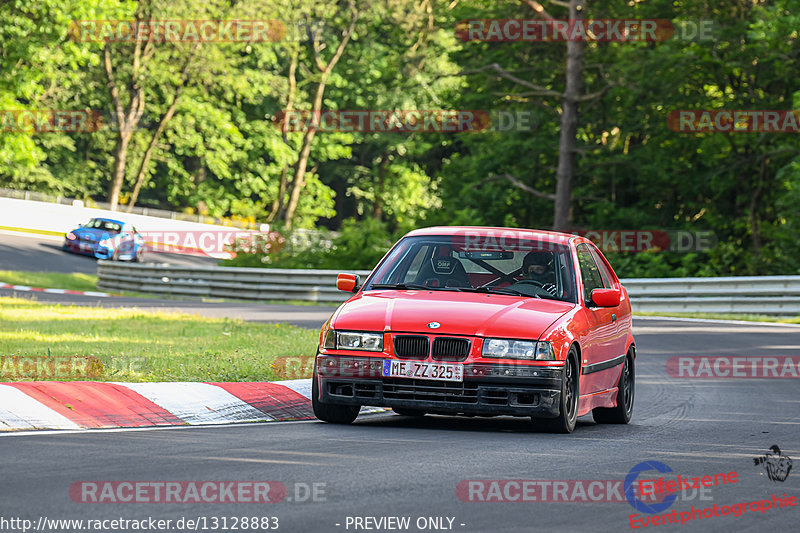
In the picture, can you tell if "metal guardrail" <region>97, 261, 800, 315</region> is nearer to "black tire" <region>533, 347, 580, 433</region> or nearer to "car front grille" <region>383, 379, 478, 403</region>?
"black tire" <region>533, 347, 580, 433</region>

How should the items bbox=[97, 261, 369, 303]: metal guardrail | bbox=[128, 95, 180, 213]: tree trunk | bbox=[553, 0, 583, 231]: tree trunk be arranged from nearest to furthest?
bbox=[97, 261, 369, 303]: metal guardrail < bbox=[553, 0, 583, 231]: tree trunk < bbox=[128, 95, 180, 213]: tree trunk

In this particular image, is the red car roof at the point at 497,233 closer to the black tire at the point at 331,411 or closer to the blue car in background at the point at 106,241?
the black tire at the point at 331,411

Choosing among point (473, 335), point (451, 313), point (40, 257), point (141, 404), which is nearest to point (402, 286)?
point (451, 313)


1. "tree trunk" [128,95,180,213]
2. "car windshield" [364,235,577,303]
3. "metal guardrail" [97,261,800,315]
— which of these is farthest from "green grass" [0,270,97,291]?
"tree trunk" [128,95,180,213]

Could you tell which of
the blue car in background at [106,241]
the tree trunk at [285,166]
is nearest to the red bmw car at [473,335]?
the blue car in background at [106,241]

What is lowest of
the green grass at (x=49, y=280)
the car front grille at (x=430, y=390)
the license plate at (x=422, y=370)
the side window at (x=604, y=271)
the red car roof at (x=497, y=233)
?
the green grass at (x=49, y=280)

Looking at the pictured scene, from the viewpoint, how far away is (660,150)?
35812mm

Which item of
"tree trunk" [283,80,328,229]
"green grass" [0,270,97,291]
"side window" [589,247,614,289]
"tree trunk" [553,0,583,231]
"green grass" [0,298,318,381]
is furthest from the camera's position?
"tree trunk" [283,80,328,229]

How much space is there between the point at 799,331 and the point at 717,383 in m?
8.16

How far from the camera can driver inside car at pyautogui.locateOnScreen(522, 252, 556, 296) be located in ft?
33.3

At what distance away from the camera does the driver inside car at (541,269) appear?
400 inches

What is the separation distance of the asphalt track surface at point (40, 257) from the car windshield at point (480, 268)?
3158 cm

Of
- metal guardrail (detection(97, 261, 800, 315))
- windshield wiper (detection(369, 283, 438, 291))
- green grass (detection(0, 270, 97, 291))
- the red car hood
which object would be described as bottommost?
green grass (detection(0, 270, 97, 291))

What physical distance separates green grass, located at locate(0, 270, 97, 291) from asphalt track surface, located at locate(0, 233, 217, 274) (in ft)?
6.76
